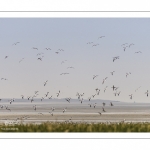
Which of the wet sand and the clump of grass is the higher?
the wet sand

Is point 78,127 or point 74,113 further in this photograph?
point 74,113

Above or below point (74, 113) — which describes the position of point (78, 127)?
below

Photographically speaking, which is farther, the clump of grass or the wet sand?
the wet sand

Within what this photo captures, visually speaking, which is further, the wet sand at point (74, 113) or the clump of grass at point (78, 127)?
the wet sand at point (74, 113)

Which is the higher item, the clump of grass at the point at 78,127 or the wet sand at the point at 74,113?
the wet sand at the point at 74,113
